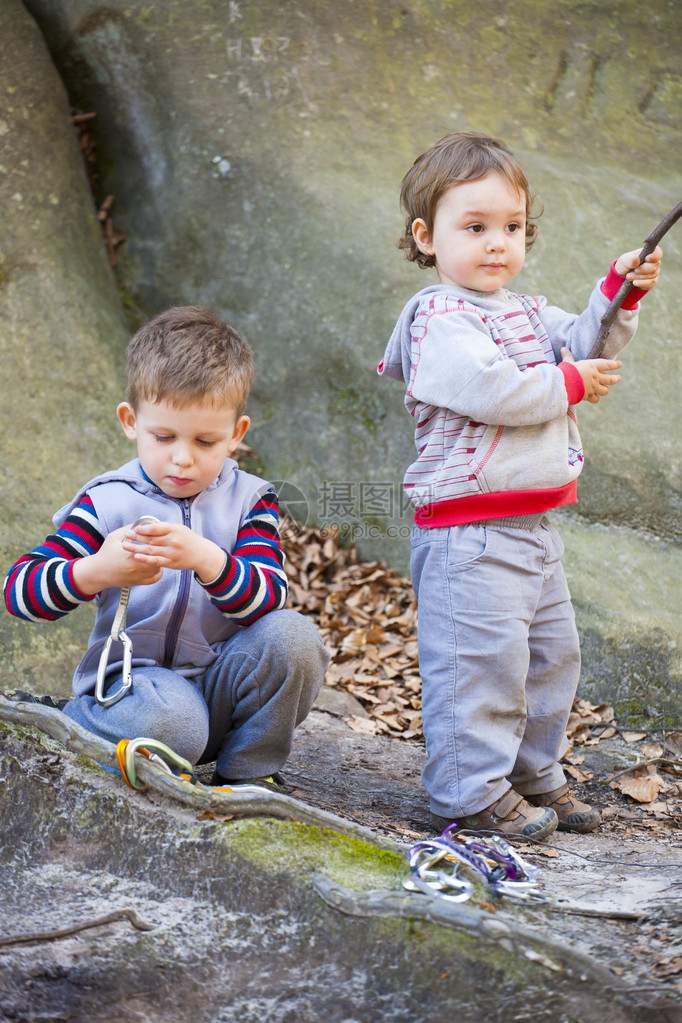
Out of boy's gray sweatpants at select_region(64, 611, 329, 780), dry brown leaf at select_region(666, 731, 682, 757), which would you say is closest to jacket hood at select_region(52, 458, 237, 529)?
boy's gray sweatpants at select_region(64, 611, 329, 780)

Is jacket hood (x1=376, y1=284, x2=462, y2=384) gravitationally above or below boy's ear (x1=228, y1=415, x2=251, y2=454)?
above

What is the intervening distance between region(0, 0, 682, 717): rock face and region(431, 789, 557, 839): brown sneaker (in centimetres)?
203

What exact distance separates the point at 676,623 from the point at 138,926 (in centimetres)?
307

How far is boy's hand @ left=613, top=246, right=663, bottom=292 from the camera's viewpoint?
2.78 metres

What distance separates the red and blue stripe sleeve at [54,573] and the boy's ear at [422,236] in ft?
4.52

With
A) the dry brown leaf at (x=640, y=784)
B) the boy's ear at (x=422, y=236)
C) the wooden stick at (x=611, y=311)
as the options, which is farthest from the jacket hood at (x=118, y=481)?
the dry brown leaf at (x=640, y=784)

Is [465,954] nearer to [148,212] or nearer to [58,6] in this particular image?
[148,212]

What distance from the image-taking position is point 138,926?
184 cm

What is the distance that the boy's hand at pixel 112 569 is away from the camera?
2424 millimetres

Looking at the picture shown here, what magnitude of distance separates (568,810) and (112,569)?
1.72m

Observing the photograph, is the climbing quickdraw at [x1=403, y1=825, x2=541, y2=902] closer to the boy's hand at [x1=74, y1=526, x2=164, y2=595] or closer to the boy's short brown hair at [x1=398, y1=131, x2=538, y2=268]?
the boy's hand at [x1=74, y1=526, x2=164, y2=595]

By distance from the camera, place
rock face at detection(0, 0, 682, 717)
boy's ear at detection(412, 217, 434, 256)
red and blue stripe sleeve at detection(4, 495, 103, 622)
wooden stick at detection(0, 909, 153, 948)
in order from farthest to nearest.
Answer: rock face at detection(0, 0, 682, 717), boy's ear at detection(412, 217, 434, 256), red and blue stripe sleeve at detection(4, 495, 103, 622), wooden stick at detection(0, 909, 153, 948)

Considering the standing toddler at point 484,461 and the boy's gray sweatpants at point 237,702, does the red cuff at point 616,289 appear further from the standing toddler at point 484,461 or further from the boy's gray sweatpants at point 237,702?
the boy's gray sweatpants at point 237,702

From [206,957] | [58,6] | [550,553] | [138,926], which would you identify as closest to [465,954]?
[206,957]
